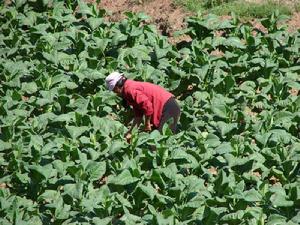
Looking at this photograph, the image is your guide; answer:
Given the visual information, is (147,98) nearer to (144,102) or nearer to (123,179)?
(144,102)

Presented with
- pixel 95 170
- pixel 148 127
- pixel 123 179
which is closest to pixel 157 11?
pixel 148 127

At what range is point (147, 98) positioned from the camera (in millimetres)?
11719

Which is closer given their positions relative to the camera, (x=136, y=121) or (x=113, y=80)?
(x=113, y=80)

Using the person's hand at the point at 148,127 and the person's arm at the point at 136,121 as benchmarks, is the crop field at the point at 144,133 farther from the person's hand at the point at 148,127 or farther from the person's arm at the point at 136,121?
the person's hand at the point at 148,127

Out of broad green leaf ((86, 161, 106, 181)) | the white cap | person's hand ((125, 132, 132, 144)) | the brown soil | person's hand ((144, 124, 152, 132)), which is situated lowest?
person's hand ((125, 132, 132, 144))

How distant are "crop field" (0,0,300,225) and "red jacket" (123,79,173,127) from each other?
0.40 metres

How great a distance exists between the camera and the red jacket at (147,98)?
11719 mm

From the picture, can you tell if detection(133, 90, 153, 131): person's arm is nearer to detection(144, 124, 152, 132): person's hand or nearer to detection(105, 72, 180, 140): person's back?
detection(105, 72, 180, 140): person's back

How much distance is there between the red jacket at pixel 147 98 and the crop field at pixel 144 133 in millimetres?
400

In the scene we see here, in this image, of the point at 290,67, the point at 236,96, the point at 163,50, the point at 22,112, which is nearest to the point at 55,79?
the point at 22,112

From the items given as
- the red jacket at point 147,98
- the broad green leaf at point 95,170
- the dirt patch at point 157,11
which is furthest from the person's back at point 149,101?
the dirt patch at point 157,11

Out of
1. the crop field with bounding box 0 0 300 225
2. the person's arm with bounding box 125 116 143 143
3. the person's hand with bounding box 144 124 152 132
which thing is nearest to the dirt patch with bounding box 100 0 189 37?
the crop field with bounding box 0 0 300 225

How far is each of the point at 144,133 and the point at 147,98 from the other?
20.1 inches

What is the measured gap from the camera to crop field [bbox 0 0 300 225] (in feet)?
34.6
